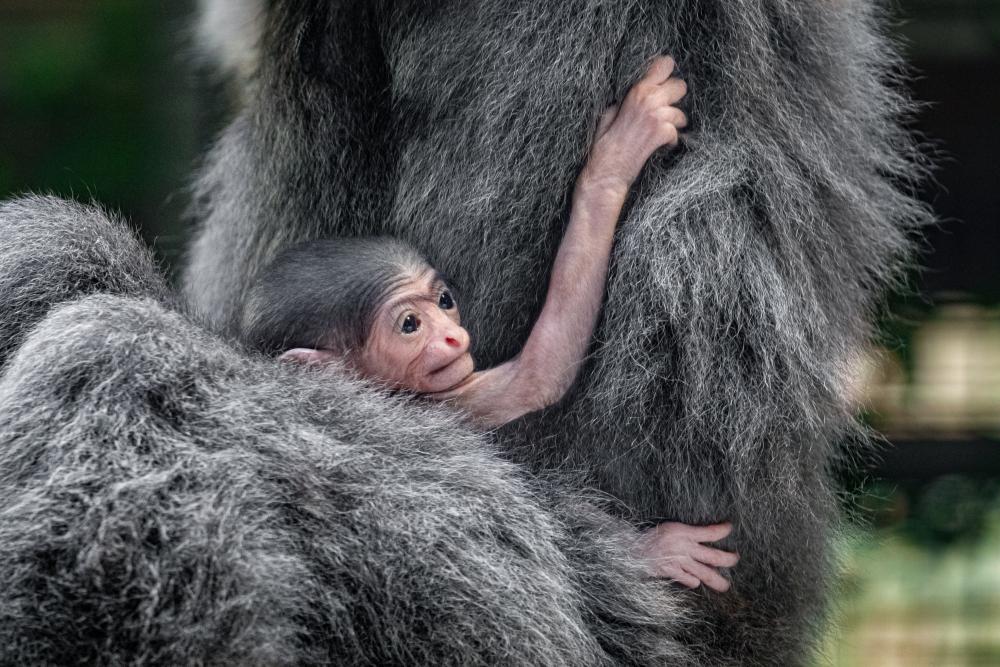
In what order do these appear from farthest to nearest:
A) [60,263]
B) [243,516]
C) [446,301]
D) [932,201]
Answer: [932,201] → [446,301] → [60,263] → [243,516]

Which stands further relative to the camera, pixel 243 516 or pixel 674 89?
pixel 674 89

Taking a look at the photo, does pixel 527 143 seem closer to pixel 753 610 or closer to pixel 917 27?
pixel 753 610

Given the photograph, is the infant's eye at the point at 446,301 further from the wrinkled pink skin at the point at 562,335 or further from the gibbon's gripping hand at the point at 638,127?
the gibbon's gripping hand at the point at 638,127

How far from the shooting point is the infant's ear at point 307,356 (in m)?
2.26

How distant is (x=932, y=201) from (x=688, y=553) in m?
2.13

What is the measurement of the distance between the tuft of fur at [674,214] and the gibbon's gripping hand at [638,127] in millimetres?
35

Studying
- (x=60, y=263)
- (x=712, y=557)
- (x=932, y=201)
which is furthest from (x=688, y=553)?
(x=932, y=201)

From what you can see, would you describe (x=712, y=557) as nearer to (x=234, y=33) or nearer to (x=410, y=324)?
(x=410, y=324)

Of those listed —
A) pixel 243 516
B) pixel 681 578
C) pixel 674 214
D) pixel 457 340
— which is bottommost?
pixel 681 578

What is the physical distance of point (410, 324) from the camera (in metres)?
2.35

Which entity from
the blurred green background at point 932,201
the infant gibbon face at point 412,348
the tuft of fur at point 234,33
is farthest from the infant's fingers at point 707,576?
the blurred green background at point 932,201

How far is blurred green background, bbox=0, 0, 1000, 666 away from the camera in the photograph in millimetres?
3965

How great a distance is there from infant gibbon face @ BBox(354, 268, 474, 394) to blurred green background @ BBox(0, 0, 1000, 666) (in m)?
1.68

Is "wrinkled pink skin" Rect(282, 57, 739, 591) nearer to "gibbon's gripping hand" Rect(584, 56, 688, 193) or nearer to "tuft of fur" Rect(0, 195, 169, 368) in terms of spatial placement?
"gibbon's gripping hand" Rect(584, 56, 688, 193)
